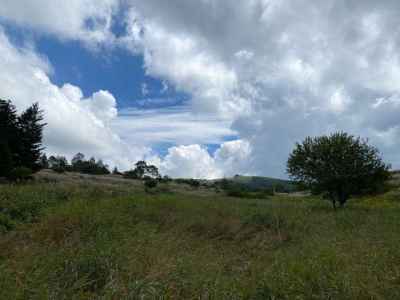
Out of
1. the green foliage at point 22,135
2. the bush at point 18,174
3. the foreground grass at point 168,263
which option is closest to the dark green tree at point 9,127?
the green foliage at point 22,135

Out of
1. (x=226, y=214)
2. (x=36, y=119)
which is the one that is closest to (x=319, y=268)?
(x=226, y=214)

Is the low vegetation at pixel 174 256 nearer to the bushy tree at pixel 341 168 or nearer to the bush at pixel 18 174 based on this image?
the bushy tree at pixel 341 168

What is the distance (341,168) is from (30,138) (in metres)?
40.4

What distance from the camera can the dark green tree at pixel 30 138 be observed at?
129 feet

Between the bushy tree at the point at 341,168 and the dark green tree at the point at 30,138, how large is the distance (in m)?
35.9

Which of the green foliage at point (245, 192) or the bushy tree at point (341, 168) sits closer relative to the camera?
the bushy tree at point (341, 168)

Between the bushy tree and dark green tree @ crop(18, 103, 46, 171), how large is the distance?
35882 mm

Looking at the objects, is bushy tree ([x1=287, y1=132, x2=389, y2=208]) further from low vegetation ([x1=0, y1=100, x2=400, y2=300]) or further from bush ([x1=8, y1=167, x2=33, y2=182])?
bush ([x1=8, y1=167, x2=33, y2=182])

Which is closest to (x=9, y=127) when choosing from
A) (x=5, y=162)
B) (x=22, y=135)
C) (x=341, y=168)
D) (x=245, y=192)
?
(x=22, y=135)

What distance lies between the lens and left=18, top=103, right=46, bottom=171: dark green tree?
129 feet

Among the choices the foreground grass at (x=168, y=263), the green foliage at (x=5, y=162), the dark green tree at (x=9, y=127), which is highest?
the dark green tree at (x=9, y=127)

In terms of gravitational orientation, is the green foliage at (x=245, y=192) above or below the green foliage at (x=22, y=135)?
below

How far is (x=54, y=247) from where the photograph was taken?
5.78 meters

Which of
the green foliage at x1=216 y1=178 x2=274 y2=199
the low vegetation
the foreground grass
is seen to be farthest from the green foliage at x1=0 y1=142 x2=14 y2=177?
the green foliage at x1=216 y1=178 x2=274 y2=199
